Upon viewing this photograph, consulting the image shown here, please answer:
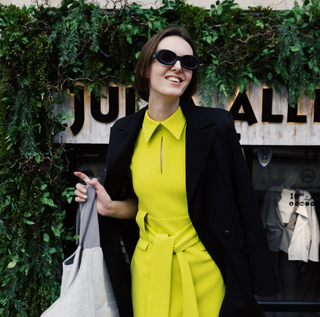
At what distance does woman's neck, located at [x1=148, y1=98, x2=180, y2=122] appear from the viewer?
5.13ft

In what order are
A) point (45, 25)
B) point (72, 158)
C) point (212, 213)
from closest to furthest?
point (212, 213) < point (45, 25) < point (72, 158)

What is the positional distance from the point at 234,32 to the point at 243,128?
2.78ft

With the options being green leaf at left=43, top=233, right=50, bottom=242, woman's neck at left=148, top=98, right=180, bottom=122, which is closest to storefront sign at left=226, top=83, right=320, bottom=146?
woman's neck at left=148, top=98, right=180, bottom=122

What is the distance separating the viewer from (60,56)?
263 centimetres

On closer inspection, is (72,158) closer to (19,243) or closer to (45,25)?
(19,243)

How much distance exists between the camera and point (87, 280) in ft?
5.27

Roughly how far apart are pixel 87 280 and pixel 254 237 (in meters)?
0.90

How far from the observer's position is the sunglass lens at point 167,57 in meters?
1.44

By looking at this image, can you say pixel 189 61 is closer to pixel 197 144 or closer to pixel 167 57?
pixel 167 57

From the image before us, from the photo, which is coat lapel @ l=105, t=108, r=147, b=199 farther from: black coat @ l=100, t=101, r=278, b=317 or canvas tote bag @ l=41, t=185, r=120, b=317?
black coat @ l=100, t=101, r=278, b=317

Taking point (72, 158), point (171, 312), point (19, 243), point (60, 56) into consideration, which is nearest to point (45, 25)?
point (60, 56)

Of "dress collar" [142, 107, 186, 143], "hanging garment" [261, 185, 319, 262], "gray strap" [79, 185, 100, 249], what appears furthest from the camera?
"hanging garment" [261, 185, 319, 262]

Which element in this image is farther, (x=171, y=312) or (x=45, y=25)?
(x=45, y=25)

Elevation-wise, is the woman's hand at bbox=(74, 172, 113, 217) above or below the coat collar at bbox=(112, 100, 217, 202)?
below
